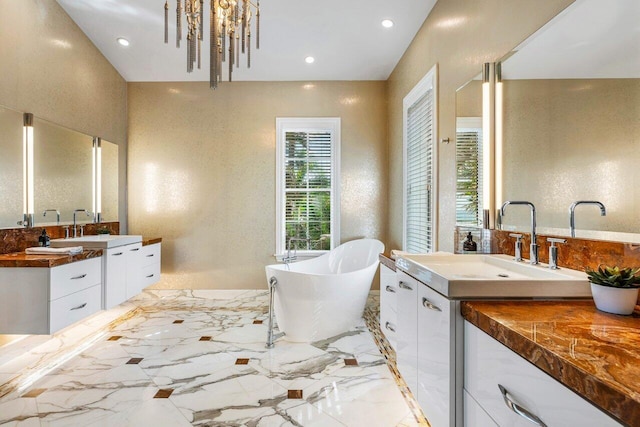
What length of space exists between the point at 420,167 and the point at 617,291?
2185 mm

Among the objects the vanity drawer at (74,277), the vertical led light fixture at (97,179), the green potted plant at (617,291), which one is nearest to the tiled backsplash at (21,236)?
the vertical led light fixture at (97,179)

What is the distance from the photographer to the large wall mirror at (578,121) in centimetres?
109

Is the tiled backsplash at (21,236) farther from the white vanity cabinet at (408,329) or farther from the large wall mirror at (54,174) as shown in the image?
the white vanity cabinet at (408,329)

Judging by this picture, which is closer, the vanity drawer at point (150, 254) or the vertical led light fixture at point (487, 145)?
the vertical led light fixture at point (487, 145)

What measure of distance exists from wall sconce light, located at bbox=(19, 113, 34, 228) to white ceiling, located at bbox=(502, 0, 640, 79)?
344 cm

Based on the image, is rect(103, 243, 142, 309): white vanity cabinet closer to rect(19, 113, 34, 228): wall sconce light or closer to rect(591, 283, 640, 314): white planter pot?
rect(19, 113, 34, 228): wall sconce light

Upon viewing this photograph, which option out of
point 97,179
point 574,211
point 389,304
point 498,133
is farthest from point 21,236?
point 574,211

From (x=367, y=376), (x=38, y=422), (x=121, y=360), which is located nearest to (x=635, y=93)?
(x=367, y=376)

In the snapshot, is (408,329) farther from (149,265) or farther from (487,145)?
(149,265)

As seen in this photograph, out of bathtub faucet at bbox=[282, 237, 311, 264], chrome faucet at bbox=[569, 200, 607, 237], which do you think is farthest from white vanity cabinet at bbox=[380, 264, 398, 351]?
bathtub faucet at bbox=[282, 237, 311, 264]

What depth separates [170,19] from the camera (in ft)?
10.0

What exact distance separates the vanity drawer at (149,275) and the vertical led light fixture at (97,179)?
0.72m

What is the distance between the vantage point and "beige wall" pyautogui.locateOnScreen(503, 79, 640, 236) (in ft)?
3.58

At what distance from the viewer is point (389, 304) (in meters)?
2.18
